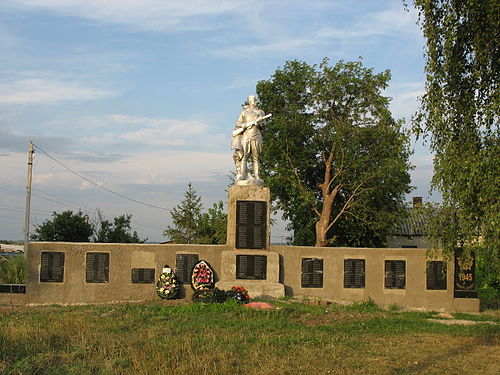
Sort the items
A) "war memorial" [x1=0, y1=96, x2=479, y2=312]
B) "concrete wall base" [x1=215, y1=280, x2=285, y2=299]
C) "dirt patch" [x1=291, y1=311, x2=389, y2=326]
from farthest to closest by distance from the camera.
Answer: "war memorial" [x1=0, y1=96, x2=479, y2=312]
"concrete wall base" [x1=215, y1=280, x2=285, y2=299]
"dirt patch" [x1=291, y1=311, x2=389, y2=326]

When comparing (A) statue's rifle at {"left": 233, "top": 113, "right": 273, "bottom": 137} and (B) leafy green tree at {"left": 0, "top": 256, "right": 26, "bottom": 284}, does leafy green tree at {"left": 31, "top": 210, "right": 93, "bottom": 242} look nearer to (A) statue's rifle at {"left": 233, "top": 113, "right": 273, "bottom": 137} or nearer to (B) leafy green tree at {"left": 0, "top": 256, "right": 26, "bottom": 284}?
(B) leafy green tree at {"left": 0, "top": 256, "right": 26, "bottom": 284}

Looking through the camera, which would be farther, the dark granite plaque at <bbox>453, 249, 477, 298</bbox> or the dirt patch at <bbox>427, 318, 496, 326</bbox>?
the dark granite plaque at <bbox>453, 249, 477, 298</bbox>

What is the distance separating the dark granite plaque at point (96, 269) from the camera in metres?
17.4

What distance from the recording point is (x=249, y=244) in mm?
17594

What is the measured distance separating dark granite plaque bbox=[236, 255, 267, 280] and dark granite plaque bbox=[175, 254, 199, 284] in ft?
4.04

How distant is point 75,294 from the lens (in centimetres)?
1730

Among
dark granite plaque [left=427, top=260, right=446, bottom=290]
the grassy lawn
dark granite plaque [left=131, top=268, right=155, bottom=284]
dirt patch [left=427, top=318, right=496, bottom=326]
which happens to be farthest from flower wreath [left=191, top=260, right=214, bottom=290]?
dark granite plaque [left=427, top=260, right=446, bottom=290]

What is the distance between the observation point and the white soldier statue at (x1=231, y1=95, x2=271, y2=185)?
18.2 m

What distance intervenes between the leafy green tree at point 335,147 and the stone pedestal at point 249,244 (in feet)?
31.4

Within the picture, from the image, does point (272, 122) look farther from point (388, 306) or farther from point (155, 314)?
point (155, 314)

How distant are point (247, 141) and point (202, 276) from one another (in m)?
4.16

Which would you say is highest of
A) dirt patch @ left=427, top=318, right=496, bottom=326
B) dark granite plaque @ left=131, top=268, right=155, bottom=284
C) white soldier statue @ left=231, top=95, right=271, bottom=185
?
white soldier statue @ left=231, top=95, right=271, bottom=185

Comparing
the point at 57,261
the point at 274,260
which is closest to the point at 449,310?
the point at 274,260

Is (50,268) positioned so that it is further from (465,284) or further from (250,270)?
(465,284)
